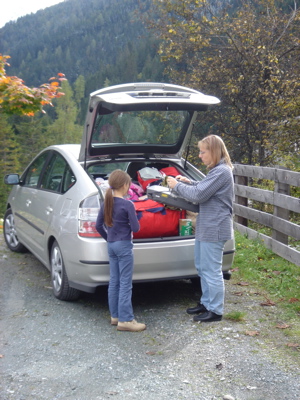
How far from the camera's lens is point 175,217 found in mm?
5164

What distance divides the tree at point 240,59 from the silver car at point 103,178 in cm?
677

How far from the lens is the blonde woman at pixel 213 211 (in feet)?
14.9

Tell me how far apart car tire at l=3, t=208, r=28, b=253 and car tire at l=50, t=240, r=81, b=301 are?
7.13 feet

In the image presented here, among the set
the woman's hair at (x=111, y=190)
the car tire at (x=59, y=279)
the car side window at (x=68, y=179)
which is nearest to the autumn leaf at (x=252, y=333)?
the woman's hair at (x=111, y=190)

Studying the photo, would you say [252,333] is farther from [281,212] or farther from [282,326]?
[281,212]

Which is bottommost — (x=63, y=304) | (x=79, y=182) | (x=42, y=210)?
(x=63, y=304)

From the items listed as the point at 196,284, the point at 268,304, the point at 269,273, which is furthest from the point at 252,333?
the point at 269,273

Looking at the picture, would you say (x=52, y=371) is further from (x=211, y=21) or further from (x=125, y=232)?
(x=211, y=21)

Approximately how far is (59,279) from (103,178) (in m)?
1.27

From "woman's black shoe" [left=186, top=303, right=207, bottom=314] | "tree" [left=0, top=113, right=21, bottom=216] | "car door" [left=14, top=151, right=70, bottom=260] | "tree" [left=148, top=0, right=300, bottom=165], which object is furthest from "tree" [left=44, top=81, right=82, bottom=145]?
"woman's black shoe" [left=186, top=303, right=207, bottom=314]

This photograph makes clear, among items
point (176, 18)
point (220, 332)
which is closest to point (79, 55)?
point (176, 18)

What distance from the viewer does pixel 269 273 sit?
638 cm

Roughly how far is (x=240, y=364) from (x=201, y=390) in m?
0.55

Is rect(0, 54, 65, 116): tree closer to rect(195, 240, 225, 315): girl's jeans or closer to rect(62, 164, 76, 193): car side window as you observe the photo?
rect(62, 164, 76, 193): car side window
